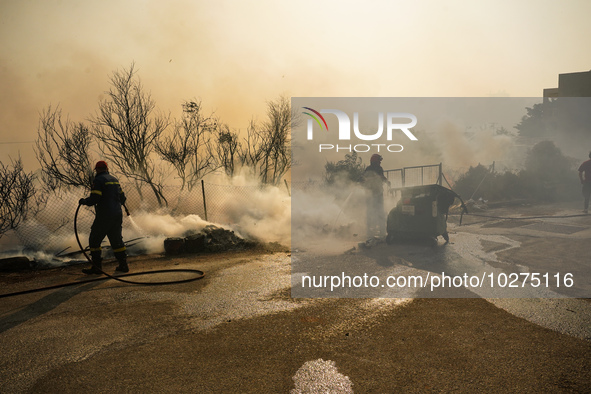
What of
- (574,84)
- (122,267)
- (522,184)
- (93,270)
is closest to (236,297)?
(122,267)

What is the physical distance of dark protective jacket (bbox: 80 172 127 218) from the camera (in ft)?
21.3

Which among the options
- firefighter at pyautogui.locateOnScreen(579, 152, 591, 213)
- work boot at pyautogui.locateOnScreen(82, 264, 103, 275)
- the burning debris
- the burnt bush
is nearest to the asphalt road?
work boot at pyautogui.locateOnScreen(82, 264, 103, 275)

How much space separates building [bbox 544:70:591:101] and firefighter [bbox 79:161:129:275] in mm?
33297

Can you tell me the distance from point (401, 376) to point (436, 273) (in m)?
3.13

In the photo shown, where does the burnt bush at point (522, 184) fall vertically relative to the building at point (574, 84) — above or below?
below

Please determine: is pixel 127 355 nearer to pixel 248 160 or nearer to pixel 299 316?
pixel 299 316

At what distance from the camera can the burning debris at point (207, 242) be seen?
8.30 metres

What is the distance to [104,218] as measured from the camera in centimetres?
659

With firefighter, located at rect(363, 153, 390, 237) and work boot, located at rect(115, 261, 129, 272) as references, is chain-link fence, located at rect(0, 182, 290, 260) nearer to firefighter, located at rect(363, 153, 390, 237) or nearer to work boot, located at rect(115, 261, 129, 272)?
work boot, located at rect(115, 261, 129, 272)

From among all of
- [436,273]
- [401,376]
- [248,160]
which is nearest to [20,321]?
[401,376]

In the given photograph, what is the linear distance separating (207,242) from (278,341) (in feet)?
17.2

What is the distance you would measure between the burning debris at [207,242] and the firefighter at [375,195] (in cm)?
275

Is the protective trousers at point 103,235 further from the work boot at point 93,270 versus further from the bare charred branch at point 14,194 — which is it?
the bare charred branch at point 14,194

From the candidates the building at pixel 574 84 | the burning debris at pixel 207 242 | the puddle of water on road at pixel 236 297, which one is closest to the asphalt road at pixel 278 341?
the puddle of water on road at pixel 236 297
